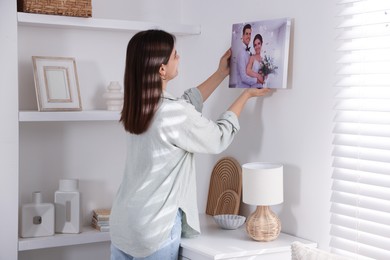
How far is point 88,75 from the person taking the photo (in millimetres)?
3297

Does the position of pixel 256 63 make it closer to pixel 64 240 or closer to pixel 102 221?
pixel 102 221

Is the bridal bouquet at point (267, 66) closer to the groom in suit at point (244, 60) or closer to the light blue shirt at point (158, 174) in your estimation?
the groom in suit at point (244, 60)

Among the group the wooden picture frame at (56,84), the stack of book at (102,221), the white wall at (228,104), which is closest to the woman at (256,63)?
the white wall at (228,104)

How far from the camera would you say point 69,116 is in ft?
9.96

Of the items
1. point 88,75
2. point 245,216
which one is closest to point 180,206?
point 245,216

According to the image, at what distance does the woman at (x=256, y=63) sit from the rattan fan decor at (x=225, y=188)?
428 millimetres

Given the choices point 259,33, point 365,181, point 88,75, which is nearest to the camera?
point 365,181

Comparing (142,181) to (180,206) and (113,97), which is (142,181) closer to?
(180,206)

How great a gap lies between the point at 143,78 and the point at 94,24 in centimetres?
70

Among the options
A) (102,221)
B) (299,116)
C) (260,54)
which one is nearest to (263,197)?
(299,116)

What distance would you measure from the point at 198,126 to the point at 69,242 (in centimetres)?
96

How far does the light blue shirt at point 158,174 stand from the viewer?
2.49m

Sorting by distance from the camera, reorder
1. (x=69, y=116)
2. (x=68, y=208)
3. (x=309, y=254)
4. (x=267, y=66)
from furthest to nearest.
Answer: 1. (x=68, y=208)
2. (x=69, y=116)
3. (x=267, y=66)
4. (x=309, y=254)

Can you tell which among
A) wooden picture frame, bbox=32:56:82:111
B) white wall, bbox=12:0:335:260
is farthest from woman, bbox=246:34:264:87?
wooden picture frame, bbox=32:56:82:111
